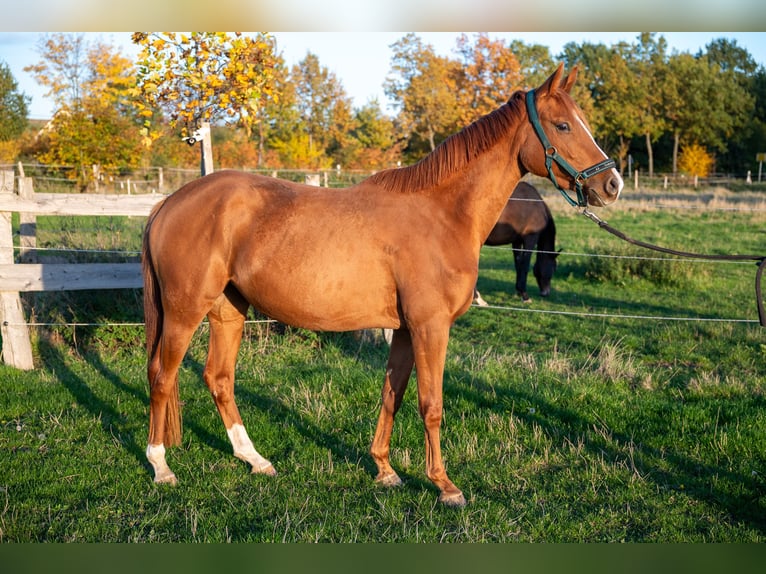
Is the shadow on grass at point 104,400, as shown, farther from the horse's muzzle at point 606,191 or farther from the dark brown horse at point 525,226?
the dark brown horse at point 525,226

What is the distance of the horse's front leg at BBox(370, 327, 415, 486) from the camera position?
14.2 ft

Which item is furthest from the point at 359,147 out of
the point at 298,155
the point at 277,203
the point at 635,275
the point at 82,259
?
the point at 277,203

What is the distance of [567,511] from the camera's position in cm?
379

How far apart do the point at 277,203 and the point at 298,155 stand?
1232 inches

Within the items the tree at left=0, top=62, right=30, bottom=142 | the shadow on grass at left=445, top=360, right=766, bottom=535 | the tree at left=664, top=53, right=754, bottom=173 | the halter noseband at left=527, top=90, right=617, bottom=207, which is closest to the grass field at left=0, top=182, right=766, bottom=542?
the shadow on grass at left=445, top=360, right=766, bottom=535

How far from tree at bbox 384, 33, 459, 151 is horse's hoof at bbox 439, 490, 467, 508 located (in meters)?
32.4

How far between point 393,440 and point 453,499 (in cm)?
107

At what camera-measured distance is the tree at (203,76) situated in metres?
6.39

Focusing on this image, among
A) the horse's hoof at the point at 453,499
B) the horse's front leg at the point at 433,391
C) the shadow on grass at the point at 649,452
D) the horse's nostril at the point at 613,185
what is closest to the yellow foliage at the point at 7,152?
the shadow on grass at the point at 649,452

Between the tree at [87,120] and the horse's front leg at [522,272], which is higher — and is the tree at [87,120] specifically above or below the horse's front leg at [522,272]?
above

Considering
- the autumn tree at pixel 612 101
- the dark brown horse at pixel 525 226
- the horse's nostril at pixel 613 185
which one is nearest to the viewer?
the horse's nostril at pixel 613 185

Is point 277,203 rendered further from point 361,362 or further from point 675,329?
point 675,329

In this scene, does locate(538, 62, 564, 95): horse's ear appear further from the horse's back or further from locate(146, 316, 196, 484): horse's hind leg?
locate(146, 316, 196, 484): horse's hind leg

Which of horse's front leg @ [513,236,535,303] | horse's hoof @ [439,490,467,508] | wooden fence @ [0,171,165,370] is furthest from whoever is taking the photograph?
horse's front leg @ [513,236,535,303]
